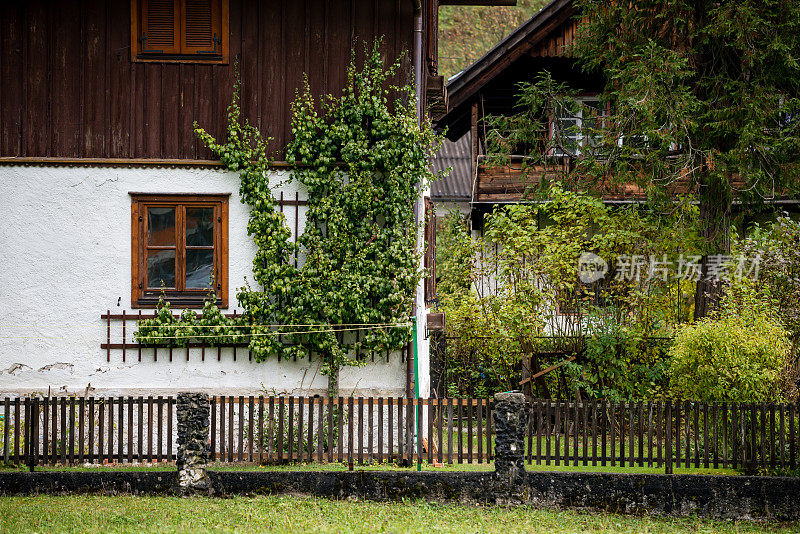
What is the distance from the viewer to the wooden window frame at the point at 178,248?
1172 centimetres

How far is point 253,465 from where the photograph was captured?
10.8m

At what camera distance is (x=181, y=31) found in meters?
11.9

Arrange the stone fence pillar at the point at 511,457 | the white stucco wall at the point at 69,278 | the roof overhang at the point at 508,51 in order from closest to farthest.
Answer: the stone fence pillar at the point at 511,457
the white stucco wall at the point at 69,278
the roof overhang at the point at 508,51

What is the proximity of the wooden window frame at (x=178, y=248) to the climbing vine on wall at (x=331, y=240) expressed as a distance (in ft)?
0.86

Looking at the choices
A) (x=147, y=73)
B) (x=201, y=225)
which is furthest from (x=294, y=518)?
(x=147, y=73)

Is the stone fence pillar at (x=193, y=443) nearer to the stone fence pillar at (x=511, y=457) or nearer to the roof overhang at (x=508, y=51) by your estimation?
the stone fence pillar at (x=511, y=457)

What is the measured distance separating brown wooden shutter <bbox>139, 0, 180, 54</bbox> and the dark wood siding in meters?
0.24

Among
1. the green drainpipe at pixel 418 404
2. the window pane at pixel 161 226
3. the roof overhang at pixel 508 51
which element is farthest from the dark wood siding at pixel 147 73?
the roof overhang at pixel 508 51

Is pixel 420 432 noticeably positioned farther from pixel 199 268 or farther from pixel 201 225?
pixel 201 225

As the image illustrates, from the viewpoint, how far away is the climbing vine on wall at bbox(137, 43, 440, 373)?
38.1 feet

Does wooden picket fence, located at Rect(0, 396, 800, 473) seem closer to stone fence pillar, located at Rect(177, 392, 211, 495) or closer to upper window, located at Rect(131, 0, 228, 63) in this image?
stone fence pillar, located at Rect(177, 392, 211, 495)

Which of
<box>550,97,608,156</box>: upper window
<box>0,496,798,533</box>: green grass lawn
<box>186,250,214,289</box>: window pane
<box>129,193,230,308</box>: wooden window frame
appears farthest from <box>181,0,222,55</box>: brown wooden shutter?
<box>550,97,608,156</box>: upper window

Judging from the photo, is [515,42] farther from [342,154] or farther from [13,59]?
[13,59]

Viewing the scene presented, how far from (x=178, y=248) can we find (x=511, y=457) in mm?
5545
